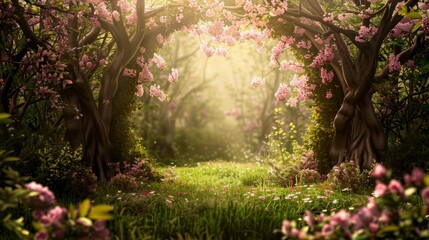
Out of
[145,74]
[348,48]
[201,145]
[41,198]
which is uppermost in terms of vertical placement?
[348,48]

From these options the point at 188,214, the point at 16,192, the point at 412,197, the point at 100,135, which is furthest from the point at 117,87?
the point at 16,192

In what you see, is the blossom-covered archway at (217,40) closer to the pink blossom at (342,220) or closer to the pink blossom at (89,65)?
the pink blossom at (89,65)

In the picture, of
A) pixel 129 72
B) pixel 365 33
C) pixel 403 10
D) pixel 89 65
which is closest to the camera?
pixel 403 10

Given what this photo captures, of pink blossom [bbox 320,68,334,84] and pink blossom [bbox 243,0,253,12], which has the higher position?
pink blossom [bbox 243,0,253,12]

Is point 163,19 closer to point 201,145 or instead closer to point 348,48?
point 348,48

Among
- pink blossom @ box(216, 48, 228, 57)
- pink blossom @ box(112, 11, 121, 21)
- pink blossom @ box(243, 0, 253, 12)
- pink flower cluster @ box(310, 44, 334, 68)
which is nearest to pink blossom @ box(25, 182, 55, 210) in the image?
pink blossom @ box(243, 0, 253, 12)

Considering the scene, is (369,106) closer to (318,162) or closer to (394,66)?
(394,66)

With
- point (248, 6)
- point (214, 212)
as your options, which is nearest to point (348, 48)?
point (248, 6)

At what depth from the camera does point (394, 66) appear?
866 centimetres

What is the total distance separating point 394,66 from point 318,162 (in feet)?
8.79

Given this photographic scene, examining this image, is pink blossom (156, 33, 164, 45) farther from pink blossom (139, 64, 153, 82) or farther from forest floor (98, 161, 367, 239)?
forest floor (98, 161, 367, 239)

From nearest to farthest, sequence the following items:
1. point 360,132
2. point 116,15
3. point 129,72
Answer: point 116,15 → point 360,132 → point 129,72

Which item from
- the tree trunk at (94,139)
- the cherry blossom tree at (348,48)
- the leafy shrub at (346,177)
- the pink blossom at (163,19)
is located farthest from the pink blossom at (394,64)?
the tree trunk at (94,139)

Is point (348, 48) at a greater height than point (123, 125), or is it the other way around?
point (348, 48)
